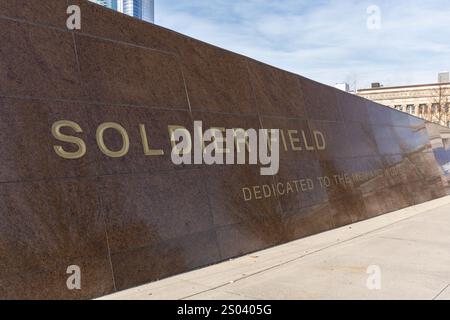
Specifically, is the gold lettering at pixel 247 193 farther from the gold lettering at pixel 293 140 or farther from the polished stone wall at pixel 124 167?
the gold lettering at pixel 293 140

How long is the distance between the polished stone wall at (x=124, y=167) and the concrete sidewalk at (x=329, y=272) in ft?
1.16

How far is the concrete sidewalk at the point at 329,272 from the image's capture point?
16.3ft

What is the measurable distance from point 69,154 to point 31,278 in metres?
1.40

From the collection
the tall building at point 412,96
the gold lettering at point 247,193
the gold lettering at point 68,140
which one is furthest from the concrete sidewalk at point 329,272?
the tall building at point 412,96

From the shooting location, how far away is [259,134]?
8234mm

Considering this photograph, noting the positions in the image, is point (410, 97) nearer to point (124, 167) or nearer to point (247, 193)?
point (247, 193)

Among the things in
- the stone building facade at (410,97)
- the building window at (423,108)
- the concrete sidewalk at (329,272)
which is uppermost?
the stone building facade at (410,97)

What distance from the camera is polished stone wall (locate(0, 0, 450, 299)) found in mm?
4652

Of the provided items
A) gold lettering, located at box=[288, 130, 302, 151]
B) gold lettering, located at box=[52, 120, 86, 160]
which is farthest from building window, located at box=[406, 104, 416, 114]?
gold lettering, located at box=[52, 120, 86, 160]

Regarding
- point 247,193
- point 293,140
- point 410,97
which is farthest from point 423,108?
point 247,193

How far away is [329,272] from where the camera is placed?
584 centimetres
